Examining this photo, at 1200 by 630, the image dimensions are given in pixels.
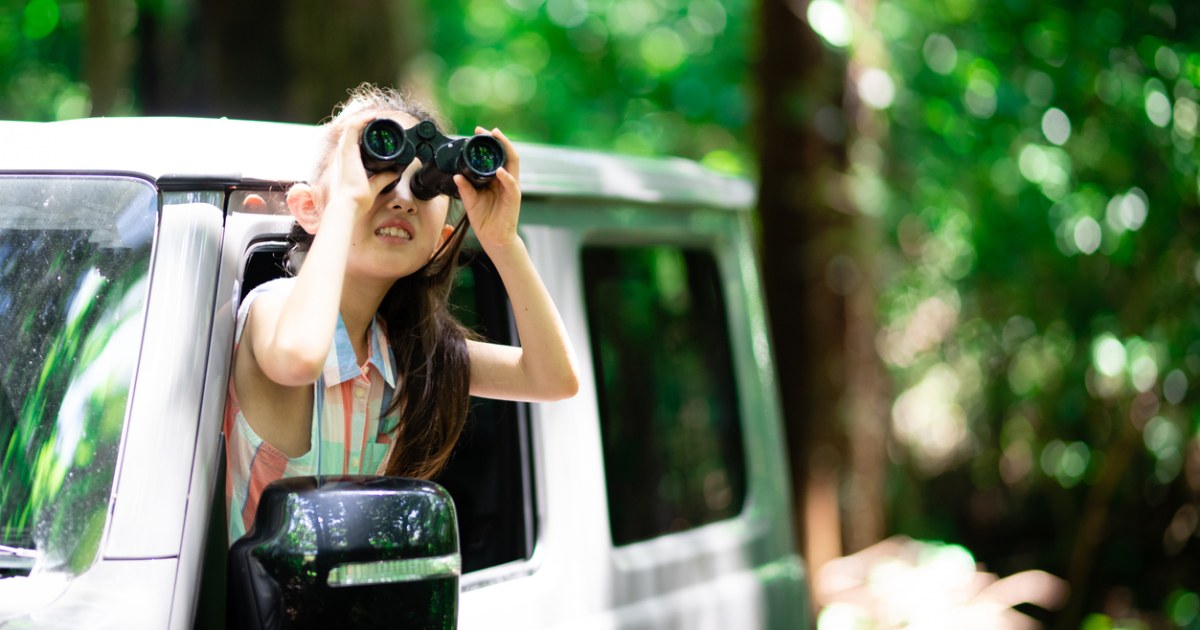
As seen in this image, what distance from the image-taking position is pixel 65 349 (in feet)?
6.82

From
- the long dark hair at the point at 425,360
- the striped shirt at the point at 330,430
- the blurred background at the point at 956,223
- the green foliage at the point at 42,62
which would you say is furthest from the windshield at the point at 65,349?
the green foliage at the point at 42,62

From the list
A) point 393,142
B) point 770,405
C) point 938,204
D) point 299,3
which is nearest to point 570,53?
point 938,204

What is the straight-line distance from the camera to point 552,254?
2.87m

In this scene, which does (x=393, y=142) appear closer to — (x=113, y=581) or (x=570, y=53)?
(x=113, y=581)

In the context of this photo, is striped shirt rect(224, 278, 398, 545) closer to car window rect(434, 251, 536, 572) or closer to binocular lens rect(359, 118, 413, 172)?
binocular lens rect(359, 118, 413, 172)

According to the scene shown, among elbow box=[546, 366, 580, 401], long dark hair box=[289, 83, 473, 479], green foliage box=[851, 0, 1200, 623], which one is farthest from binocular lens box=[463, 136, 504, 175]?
green foliage box=[851, 0, 1200, 623]

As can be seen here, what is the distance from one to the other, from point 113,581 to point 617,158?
1662mm

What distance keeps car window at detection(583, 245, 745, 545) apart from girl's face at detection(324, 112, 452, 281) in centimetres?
88

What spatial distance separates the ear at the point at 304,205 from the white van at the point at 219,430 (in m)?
0.05

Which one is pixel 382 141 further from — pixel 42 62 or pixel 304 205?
pixel 42 62

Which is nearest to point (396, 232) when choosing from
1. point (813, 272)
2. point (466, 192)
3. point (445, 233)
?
point (466, 192)

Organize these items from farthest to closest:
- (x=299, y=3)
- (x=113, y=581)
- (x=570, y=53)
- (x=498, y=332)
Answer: (x=570, y=53), (x=299, y=3), (x=498, y=332), (x=113, y=581)

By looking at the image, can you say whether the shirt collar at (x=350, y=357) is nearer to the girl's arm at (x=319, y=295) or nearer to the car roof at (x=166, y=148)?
the girl's arm at (x=319, y=295)

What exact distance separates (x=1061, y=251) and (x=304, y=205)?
624 centimetres
